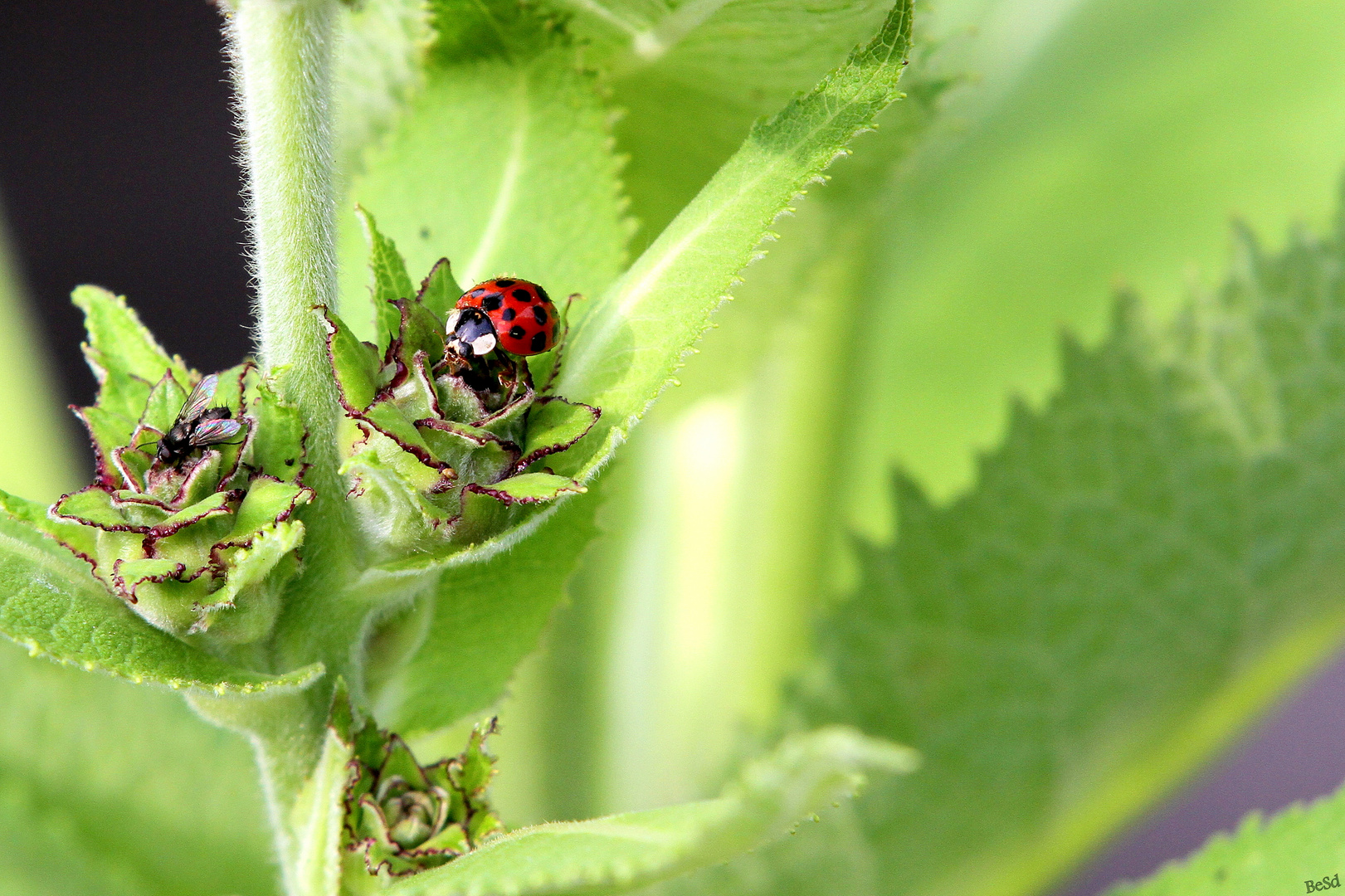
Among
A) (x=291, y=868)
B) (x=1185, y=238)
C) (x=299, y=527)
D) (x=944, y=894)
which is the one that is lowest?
(x=944, y=894)

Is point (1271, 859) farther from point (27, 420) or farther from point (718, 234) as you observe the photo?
point (27, 420)

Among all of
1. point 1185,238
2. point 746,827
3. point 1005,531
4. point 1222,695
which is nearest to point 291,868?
point 746,827

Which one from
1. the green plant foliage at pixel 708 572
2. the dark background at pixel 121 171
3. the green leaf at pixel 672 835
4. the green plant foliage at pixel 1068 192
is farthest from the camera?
the dark background at pixel 121 171

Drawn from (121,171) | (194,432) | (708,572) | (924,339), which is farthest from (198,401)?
(121,171)

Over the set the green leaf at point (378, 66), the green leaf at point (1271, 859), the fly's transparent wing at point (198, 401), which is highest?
the green leaf at point (378, 66)

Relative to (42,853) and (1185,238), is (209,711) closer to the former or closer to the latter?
(42,853)

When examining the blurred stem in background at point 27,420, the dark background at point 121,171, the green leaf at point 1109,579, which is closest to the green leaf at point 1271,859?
the green leaf at point 1109,579

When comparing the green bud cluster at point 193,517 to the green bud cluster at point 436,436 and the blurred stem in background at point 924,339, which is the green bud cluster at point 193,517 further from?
the blurred stem in background at point 924,339
